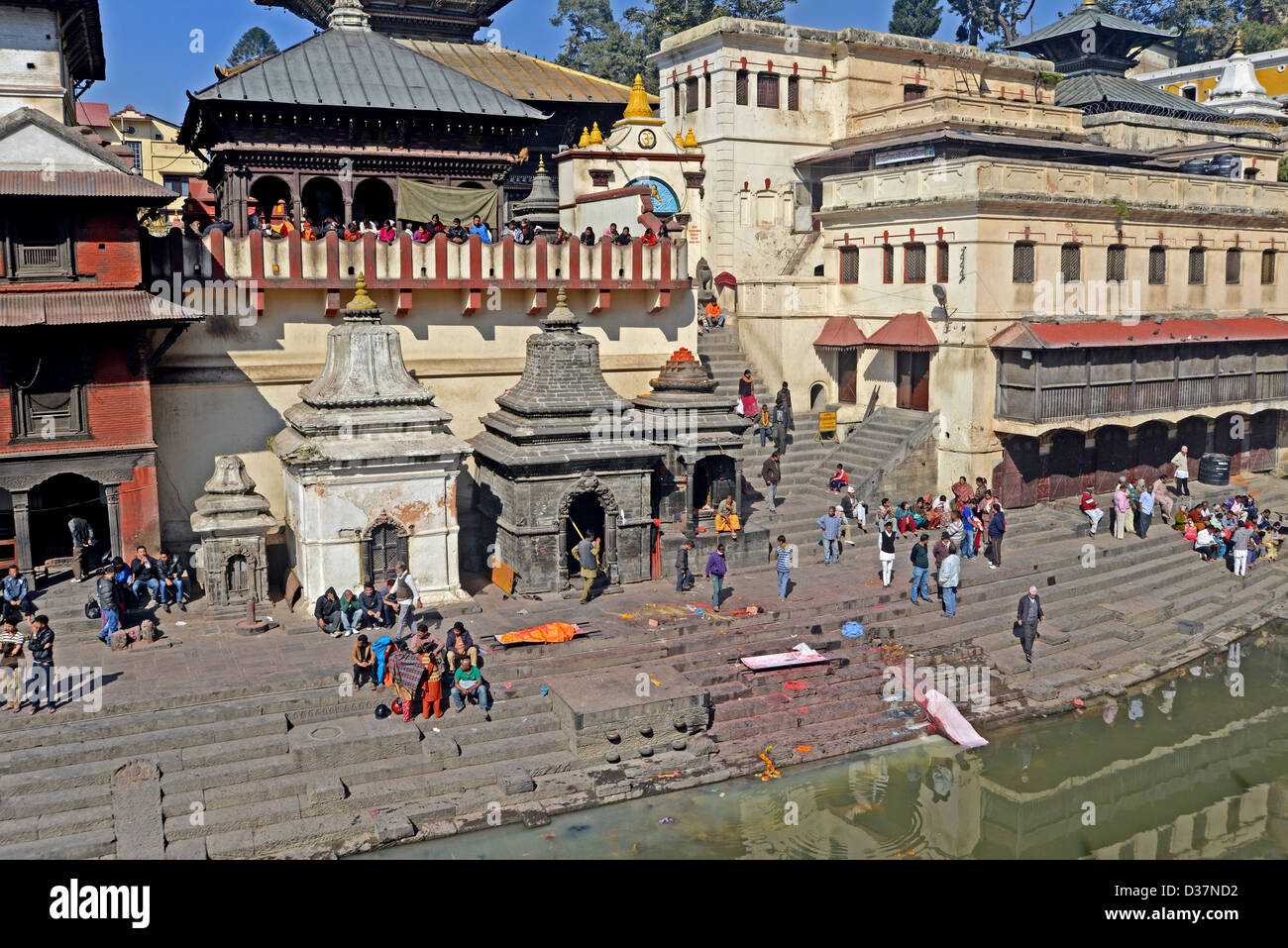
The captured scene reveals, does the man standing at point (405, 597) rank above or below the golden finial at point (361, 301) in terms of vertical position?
below

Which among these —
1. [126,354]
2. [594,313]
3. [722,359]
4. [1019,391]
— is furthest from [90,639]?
[1019,391]

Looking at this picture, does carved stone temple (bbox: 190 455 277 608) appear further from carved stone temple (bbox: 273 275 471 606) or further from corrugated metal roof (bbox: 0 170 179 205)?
corrugated metal roof (bbox: 0 170 179 205)

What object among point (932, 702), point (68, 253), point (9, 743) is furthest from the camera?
point (68, 253)

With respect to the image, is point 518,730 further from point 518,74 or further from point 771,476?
point 518,74

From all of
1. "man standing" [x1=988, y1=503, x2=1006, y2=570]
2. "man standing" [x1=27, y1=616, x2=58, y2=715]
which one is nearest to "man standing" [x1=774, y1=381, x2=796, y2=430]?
"man standing" [x1=988, y1=503, x2=1006, y2=570]

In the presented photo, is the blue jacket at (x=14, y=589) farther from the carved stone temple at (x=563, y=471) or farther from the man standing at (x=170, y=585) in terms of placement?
the carved stone temple at (x=563, y=471)

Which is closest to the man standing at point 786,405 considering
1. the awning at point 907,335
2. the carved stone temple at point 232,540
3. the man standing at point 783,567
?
the awning at point 907,335

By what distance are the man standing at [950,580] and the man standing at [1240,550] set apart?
28.2 feet

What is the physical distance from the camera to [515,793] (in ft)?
53.7

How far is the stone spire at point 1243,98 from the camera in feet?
139

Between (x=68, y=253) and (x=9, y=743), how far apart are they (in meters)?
9.11

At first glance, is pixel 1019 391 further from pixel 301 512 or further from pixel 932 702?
pixel 301 512

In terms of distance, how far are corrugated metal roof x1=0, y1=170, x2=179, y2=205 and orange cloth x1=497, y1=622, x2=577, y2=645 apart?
993 cm

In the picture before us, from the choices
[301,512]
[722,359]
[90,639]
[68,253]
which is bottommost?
[90,639]
